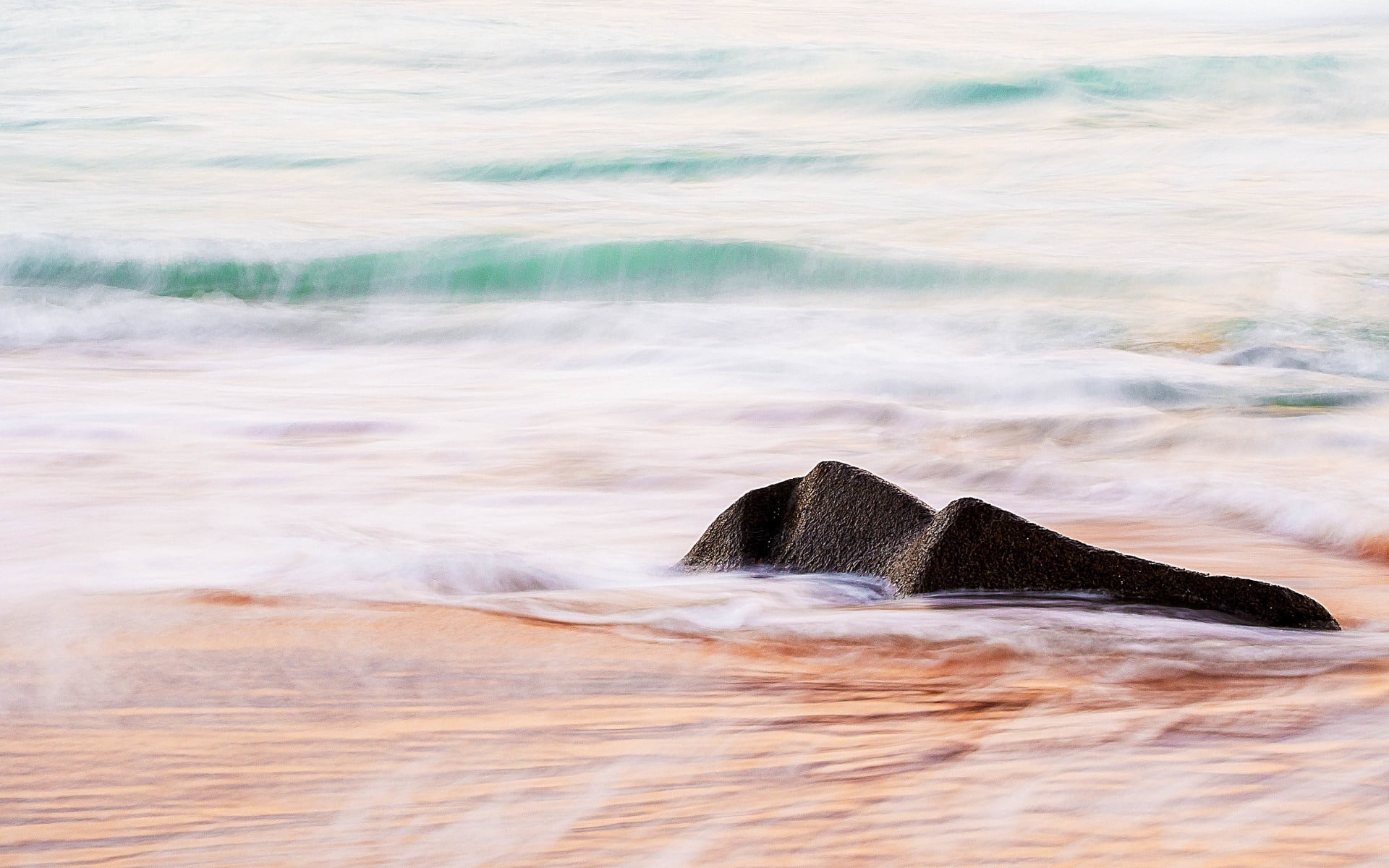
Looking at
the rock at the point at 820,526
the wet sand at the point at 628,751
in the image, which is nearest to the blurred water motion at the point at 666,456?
the wet sand at the point at 628,751

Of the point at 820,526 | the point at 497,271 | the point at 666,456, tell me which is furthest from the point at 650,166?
the point at 820,526

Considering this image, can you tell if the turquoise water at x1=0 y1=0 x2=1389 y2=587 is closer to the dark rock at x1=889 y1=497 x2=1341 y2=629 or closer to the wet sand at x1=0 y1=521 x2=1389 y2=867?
the wet sand at x1=0 y1=521 x2=1389 y2=867

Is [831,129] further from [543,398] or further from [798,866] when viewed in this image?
→ [798,866]

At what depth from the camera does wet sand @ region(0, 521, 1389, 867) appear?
1545 millimetres

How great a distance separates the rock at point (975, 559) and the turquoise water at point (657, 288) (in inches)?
20.8

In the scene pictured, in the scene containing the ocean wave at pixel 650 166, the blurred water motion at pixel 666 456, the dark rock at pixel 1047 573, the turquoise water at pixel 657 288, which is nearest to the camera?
the blurred water motion at pixel 666 456

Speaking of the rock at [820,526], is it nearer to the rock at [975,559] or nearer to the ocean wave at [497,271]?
the rock at [975,559]

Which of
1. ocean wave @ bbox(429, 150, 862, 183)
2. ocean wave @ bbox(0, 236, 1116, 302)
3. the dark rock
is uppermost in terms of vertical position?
ocean wave @ bbox(429, 150, 862, 183)

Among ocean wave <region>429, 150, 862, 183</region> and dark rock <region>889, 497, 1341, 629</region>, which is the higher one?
ocean wave <region>429, 150, 862, 183</region>

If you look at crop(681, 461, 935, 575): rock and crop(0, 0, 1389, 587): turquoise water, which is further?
crop(0, 0, 1389, 587): turquoise water

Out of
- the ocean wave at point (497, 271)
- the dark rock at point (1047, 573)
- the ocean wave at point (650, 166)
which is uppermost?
the ocean wave at point (650, 166)

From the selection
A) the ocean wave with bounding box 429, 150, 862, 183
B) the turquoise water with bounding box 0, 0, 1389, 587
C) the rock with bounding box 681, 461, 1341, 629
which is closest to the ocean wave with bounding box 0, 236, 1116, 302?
the turquoise water with bounding box 0, 0, 1389, 587

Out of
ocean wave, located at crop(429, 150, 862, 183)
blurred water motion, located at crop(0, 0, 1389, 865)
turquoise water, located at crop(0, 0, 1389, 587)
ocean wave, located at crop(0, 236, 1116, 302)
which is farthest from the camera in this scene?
ocean wave, located at crop(429, 150, 862, 183)

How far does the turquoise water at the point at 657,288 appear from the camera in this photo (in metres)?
3.84
